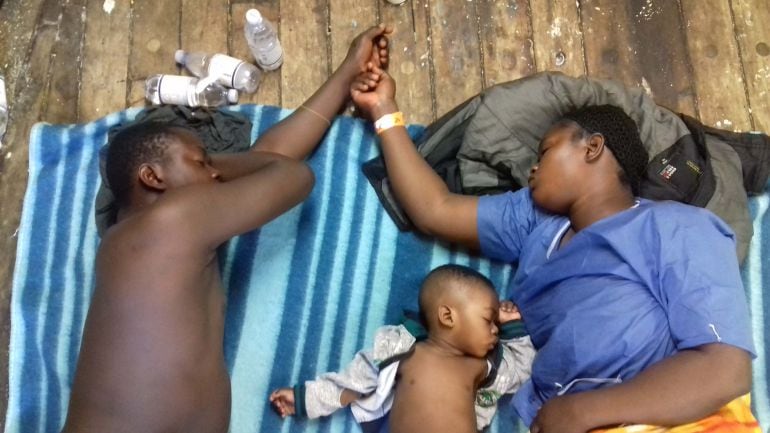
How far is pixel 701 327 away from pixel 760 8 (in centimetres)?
129

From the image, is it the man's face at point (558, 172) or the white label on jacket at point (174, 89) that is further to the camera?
the white label on jacket at point (174, 89)

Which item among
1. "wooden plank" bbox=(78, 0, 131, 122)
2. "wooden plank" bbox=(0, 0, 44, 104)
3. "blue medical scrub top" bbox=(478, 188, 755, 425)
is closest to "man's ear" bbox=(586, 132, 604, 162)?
"blue medical scrub top" bbox=(478, 188, 755, 425)

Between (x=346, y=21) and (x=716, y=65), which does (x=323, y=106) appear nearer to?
(x=346, y=21)

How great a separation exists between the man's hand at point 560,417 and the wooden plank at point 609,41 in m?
1.06

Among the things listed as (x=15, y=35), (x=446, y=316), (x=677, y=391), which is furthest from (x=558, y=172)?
(x=15, y=35)

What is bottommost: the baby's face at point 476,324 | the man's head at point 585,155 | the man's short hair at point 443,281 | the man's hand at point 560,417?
the man's hand at point 560,417

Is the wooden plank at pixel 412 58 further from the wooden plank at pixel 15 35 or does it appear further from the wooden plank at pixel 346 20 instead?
the wooden plank at pixel 15 35

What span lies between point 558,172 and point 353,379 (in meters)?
0.70

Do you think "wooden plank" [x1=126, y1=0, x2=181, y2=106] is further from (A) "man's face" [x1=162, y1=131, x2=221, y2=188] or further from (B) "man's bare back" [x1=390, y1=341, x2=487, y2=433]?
(B) "man's bare back" [x1=390, y1=341, x2=487, y2=433]

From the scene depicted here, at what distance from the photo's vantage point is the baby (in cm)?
156

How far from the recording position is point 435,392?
155cm

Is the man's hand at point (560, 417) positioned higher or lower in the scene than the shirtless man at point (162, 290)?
lower

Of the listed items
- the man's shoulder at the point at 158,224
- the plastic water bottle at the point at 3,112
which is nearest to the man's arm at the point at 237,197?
the man's shoulder at the point at 158,224

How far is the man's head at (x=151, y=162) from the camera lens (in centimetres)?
144
